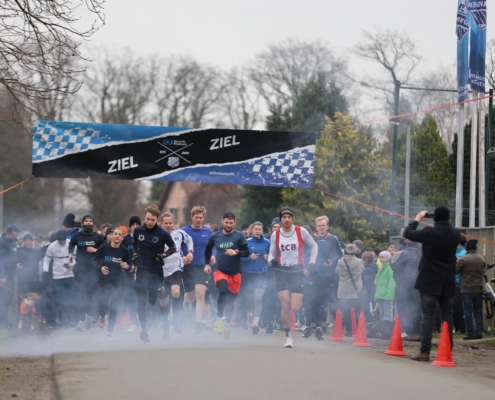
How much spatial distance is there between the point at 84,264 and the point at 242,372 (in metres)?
7.59

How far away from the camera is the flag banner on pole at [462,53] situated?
1775 cm

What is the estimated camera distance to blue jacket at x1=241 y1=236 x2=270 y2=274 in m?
16.2

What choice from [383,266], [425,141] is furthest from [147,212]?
[425,141]

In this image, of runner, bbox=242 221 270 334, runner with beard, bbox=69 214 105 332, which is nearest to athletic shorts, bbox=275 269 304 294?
runner, bbox=242 221 270 334

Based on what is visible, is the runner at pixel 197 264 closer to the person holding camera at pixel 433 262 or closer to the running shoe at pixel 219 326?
the running shoe at pixel 219 326

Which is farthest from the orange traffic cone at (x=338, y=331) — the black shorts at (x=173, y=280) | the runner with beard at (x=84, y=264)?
A: the runner with beard at (x=84, y=264)

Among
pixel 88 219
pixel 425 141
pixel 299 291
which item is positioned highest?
pixel 425 141

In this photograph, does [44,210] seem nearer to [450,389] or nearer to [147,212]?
[147,212]

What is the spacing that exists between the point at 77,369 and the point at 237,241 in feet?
15.3

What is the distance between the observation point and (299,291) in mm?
12453

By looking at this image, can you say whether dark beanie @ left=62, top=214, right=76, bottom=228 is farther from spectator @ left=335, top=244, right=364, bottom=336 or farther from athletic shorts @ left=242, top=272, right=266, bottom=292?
spectator @ left=335, top=244, right=364, bottom=336

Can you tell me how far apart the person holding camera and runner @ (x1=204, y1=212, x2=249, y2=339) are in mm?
3322

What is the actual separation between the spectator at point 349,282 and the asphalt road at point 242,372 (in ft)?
8.63

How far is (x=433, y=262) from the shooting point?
11.0 m
